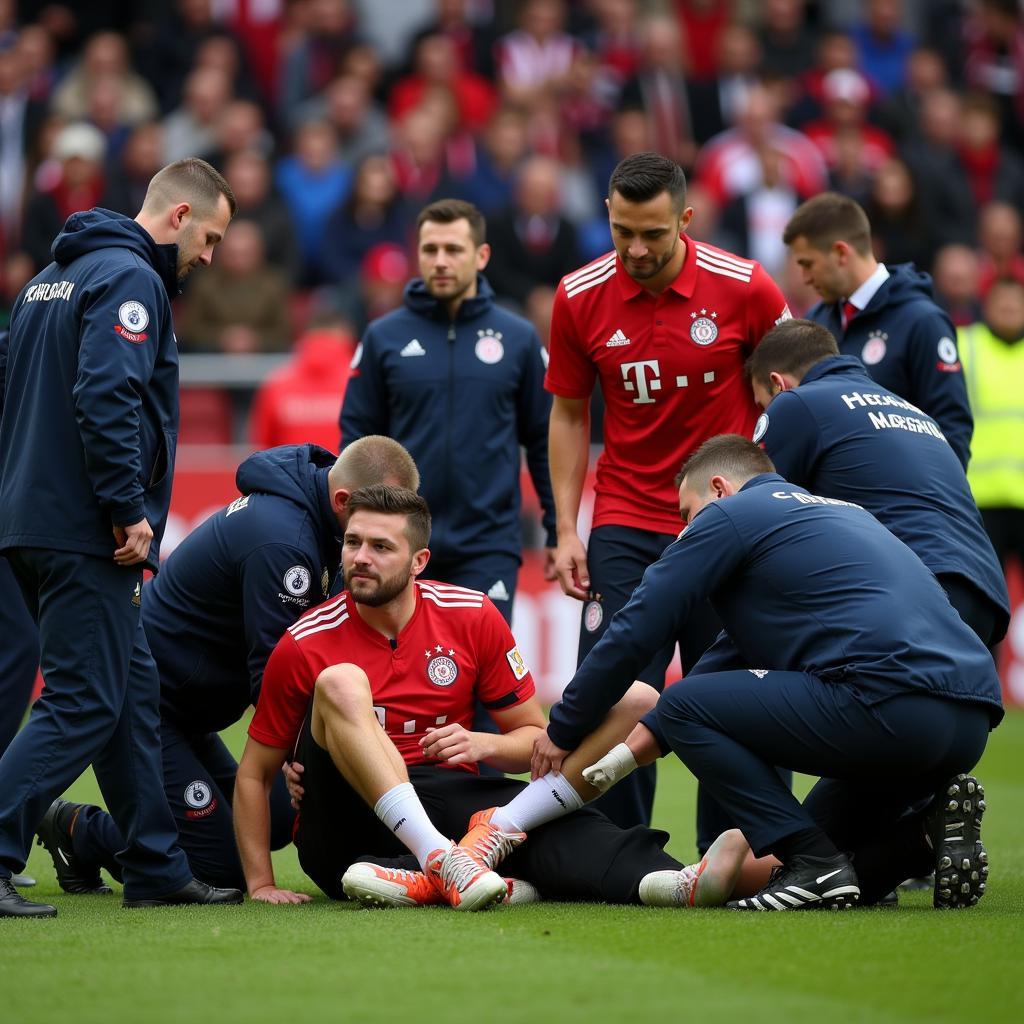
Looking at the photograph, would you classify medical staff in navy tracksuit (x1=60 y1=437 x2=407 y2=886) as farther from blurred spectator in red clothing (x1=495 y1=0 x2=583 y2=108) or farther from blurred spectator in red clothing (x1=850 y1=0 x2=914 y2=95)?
blurred spectator in red clothing (x1=850 y1=0 x2=914 y2=95)

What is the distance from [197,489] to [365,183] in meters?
3.20

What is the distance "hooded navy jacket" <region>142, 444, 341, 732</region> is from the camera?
21.0 ft

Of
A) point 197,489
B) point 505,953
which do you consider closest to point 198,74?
point 197,489

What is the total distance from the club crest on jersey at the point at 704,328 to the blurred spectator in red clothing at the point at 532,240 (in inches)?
283

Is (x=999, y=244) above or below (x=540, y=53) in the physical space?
below

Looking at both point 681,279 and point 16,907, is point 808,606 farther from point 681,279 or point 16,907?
point 16,907

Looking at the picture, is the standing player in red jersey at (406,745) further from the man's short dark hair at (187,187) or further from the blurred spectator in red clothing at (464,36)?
the blurred spectator in red clothing at (464,36)

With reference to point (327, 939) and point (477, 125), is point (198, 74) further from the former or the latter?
point (327, 939)

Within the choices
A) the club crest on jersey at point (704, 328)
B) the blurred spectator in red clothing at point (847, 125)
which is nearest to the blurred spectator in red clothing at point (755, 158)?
the blurred spectator in red clothing at point (847, 125)

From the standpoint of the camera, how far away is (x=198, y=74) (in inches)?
634

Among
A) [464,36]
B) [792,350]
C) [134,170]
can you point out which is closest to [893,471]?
[792,350]

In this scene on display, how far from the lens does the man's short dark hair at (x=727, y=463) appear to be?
6152 mm

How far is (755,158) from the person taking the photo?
1548cm

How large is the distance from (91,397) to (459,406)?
3.02 m
